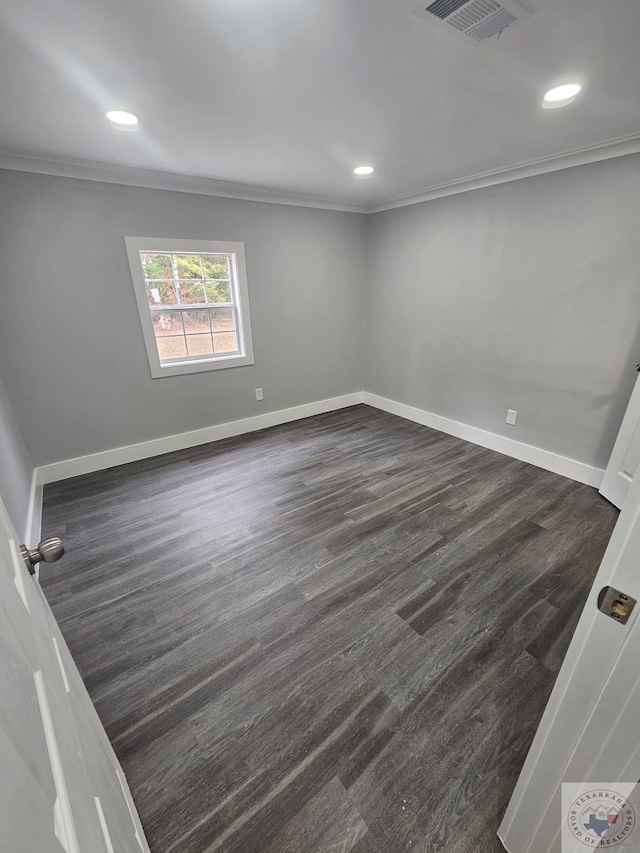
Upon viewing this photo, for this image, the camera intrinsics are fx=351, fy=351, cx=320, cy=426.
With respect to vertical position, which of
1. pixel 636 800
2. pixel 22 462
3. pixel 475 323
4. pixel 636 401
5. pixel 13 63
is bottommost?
pixel 22 462

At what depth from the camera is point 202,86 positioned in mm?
1509

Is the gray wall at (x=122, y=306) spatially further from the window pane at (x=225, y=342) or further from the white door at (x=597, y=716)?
the white door at (x=597, y=716)

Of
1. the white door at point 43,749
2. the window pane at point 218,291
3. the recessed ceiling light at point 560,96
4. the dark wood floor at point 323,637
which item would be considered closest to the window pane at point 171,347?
the window pane at point 218,291

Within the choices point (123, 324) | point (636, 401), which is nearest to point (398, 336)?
point (636, 401)

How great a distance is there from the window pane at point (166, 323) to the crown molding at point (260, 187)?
3.10ft

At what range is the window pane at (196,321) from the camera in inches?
127

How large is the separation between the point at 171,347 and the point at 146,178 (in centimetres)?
129

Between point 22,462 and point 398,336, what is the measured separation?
360 cm

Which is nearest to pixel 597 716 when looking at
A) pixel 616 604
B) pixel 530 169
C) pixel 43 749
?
pixel 616 604

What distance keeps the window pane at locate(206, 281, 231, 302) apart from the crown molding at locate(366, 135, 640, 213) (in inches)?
73.7

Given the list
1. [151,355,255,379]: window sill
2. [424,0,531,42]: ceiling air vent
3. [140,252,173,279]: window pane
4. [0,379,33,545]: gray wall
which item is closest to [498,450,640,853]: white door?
[424,0,531,42]: ceiling air vent

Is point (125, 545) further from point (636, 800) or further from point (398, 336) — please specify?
point (398, 336)

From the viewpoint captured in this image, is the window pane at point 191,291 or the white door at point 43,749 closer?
the white door at point 43,749

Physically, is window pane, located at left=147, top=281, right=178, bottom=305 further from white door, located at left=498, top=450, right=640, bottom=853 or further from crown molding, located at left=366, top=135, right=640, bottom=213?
white door, located at left=498, top=450, right=640, bottom=853
